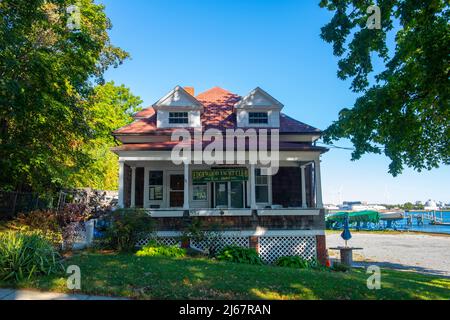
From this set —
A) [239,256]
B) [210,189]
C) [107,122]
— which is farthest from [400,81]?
[107,122]

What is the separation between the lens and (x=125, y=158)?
533 inches

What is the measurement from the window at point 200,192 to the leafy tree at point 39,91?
598 cm

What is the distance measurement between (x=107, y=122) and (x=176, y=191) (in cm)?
1298

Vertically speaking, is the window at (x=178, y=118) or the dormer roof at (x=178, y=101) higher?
the dormer roof at (x=178, y=101)

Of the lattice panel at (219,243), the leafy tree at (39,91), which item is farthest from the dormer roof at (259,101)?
the leafy tree at (39,91)

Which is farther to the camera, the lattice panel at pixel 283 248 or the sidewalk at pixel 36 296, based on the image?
the lattice panel at pixel 283 248

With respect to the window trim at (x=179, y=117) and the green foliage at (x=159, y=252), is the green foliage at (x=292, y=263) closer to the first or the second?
the green foliage at (x=159, y=252)

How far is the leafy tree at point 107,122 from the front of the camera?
23.3 meters

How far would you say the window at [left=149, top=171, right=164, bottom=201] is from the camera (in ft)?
53.6

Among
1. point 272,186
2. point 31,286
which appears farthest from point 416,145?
point 31,286

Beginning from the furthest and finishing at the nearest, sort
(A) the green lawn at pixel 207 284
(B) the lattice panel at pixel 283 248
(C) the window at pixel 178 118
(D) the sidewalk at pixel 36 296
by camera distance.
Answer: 1. (C) the window at pixel 178 118
2. (B) the lattice panel at pixel 283 248
3. (A) the green lawn at pixel 207 284
4. (D) the sidewalk at pixel 36 296

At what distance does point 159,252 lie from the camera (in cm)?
1075

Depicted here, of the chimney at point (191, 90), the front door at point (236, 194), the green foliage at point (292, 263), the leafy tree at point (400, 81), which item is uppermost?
the chimney at point (191, 90)

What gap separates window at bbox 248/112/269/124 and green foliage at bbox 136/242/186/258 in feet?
27.1
